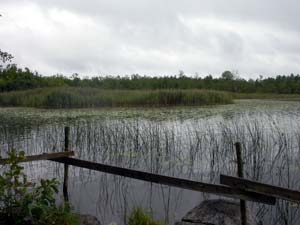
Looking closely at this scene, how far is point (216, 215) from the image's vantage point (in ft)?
13.5

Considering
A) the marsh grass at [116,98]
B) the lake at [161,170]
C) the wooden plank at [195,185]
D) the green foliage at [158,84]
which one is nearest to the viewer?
the wooden plank at [195,185]

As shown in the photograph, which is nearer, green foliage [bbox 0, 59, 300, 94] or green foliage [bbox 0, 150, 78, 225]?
green foliage [bbox 0, 150, 78, 225]

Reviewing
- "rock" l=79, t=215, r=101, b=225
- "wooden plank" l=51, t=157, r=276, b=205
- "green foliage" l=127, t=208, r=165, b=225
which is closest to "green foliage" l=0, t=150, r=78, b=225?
"rock" l=79, t=215, r=101, b=225

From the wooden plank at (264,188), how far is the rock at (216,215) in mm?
841

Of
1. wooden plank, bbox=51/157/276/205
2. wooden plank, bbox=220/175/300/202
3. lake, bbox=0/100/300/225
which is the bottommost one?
lake, bbox=0/100/300/225

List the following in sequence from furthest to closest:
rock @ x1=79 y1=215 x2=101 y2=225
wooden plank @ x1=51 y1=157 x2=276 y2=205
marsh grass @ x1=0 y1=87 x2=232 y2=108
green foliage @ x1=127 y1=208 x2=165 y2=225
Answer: marsh grass @ x1=0 y1=87 x2=232 y2=108, rock @ x1=79 y1=215 x2=101 y2=225, green foliage @ x1=127 y1=208 x2=165 y2=225, wooden plank @ x1=51 y1=157 x2=276 y2=205

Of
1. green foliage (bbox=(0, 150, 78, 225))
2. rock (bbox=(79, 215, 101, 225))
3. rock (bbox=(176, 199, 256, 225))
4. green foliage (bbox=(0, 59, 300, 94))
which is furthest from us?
green foliage (bbox=(0, 59, 300, 94))

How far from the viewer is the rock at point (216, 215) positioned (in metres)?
4.01

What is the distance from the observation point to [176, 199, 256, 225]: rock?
4.01 metres

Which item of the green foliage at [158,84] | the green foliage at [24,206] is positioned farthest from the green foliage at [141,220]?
the green foliage at [158,84]

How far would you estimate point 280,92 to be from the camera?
39188 mm

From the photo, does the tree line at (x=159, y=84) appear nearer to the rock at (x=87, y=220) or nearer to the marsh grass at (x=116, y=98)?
the marsh grass at (x=116, y=98)

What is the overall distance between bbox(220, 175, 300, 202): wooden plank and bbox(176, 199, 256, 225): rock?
0.84m

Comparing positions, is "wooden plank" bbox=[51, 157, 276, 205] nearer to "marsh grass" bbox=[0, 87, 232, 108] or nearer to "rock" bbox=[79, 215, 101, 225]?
"rock" bbox=[79, 215, 101, 225]
